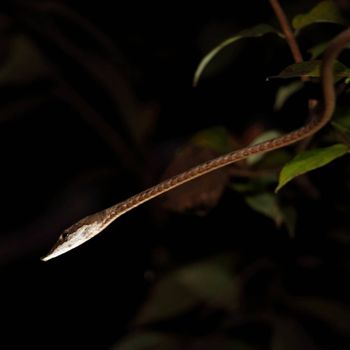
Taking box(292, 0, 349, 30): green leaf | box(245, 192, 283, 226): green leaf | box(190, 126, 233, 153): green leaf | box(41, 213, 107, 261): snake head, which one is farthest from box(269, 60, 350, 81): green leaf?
box(41, 213, 107, 261): snake head

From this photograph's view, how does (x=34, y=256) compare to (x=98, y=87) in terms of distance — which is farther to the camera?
(x=34, y=256)

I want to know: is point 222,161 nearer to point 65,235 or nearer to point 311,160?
point 311,160

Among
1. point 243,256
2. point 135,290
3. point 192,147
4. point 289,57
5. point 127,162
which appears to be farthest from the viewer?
point 135,290

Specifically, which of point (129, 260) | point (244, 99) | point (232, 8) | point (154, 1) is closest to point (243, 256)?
point (244, 99)

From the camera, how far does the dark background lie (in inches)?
72.4

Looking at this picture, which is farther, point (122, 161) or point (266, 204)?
point (122, 161)

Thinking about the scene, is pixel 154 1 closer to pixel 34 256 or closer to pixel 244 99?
pixel 244 99

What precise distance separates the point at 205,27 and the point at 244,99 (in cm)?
33

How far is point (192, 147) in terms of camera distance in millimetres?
1329

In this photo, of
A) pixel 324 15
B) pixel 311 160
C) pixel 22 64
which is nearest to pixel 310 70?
pixel 311 160

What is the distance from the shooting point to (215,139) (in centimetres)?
125

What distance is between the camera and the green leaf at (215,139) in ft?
4.07

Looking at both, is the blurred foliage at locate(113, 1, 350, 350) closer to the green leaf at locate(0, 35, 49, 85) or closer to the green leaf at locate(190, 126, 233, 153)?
the green leaf at locate(190, 126, 233, 153)

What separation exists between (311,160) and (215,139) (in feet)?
1.32
